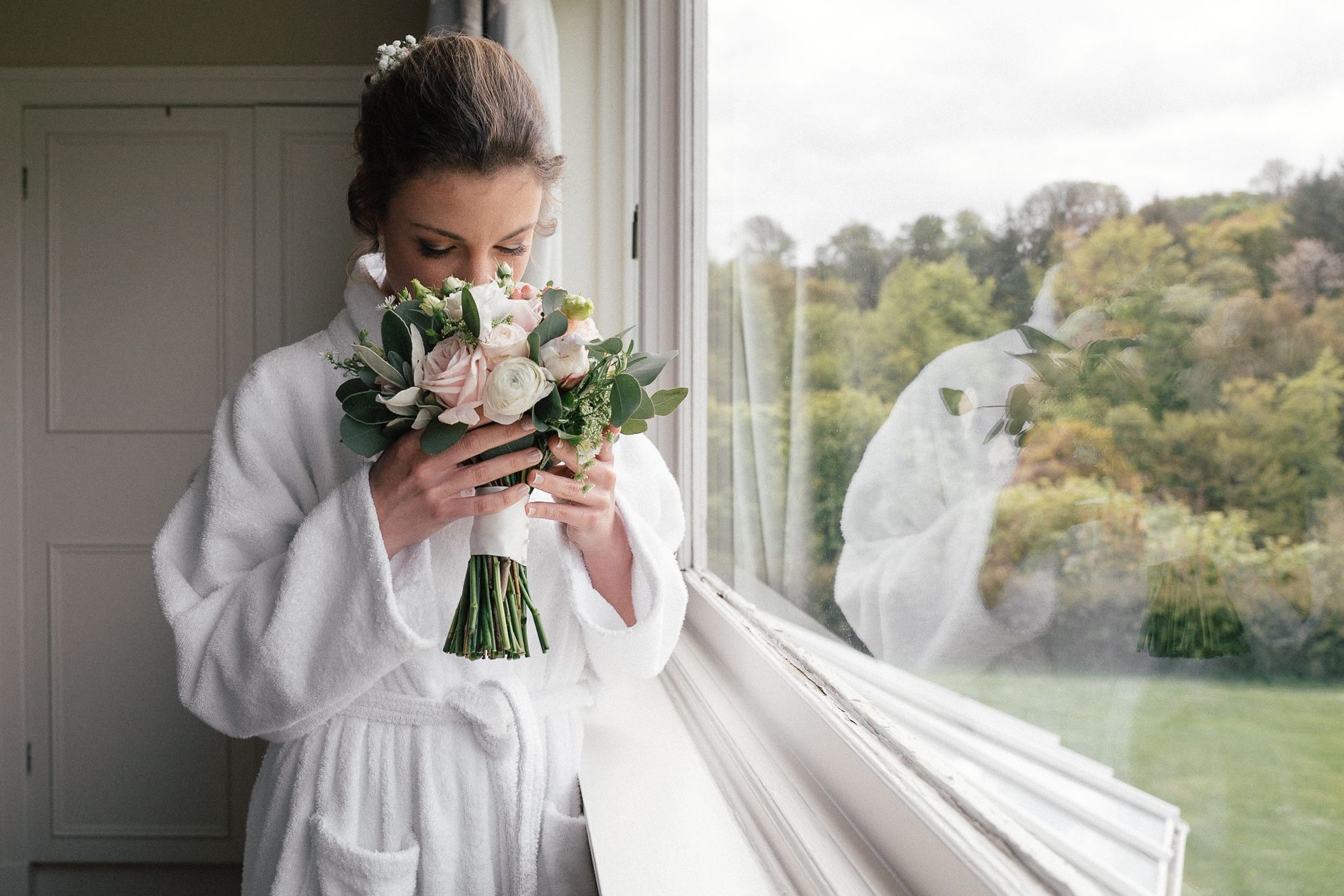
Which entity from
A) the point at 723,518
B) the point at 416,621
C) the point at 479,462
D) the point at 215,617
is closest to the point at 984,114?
the point at 479,462

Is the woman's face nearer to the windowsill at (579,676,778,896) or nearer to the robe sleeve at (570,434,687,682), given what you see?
the robe sleeve at (570,434,687,682)

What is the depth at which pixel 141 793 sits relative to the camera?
9.05 ft

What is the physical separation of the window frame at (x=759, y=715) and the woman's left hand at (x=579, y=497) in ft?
0.83

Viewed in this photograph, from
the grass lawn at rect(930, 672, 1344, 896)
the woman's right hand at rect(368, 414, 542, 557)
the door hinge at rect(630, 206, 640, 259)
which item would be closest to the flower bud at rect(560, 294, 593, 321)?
the woman's right hand at rect(368, 414, 542, 557)

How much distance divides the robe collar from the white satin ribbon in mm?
350

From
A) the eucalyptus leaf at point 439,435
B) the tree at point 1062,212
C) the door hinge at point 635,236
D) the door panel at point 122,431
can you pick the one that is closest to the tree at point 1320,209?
the tree at point 1062,212

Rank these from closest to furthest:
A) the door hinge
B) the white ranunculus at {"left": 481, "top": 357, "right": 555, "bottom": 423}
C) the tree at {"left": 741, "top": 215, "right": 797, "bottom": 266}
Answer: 1. the white ranunculus at {"left": 481, "top": 357, "right": 555, "bottom": 423}
2. the tree at {"left": 741, "top": 215, "right": 797, "bottom": 266}
3. the door hinge

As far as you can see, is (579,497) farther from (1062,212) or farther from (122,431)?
(122,431)

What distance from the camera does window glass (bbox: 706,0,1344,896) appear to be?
0.35 metres

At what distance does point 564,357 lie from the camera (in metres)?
0.84

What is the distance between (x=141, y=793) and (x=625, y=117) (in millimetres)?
2421

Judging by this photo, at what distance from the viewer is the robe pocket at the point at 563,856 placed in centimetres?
105

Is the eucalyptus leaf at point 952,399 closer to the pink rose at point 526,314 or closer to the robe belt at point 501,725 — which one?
the pink rose at point 526,314

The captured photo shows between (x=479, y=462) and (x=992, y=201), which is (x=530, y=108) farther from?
(x=992, y=201)
